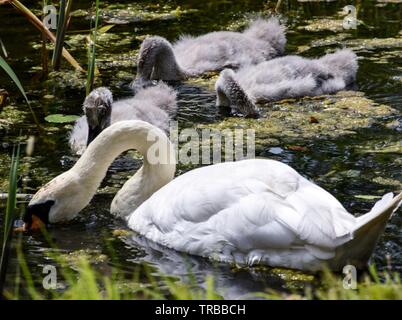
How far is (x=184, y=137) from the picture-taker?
7371mm

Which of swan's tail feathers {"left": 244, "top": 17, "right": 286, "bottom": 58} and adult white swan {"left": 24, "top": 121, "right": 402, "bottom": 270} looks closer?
adult white swan {"left": 24, "top": 121, "right": 402, "bottom": 270}

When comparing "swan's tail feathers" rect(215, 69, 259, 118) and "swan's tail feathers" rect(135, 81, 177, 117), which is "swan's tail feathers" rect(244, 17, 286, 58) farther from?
"swan's tail feathers" rect(135, 81, 177, 117)

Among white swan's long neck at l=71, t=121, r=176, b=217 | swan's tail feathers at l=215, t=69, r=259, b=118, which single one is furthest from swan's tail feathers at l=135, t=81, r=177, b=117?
white swan's long neck at l=71, t=121, r=176, b=217

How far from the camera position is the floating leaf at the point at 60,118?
7656 millimetres

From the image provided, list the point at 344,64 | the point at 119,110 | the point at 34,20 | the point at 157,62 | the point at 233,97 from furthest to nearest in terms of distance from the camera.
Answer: the point at 157,62 < the point at 344,64 < the point at 233,97 < the point at 34,20 < the point at 119,110

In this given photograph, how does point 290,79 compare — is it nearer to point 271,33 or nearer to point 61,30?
point 271,33

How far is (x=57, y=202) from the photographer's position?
580 cm

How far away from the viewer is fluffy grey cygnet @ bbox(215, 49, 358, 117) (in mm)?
8086

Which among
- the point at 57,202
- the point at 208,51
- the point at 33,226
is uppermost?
the point at 208,51

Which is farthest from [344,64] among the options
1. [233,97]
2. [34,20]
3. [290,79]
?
[34,20]

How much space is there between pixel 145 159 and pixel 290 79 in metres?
2.58

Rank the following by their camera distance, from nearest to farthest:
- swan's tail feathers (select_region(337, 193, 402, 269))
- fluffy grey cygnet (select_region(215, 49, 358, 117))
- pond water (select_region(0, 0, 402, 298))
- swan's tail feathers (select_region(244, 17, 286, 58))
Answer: swan's tail feathers (select_region(337, 193, 402, 269)) → pond water (select_region(0, 0, 402, 298)) → fluffy grey cygnet (select_region(215, 49, 358, 117)) → swan's tail feathers (select_region(244, 17, 286, 58))

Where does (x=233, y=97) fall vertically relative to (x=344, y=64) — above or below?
below

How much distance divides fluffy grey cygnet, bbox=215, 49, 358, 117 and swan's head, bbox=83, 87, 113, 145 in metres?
1.17
